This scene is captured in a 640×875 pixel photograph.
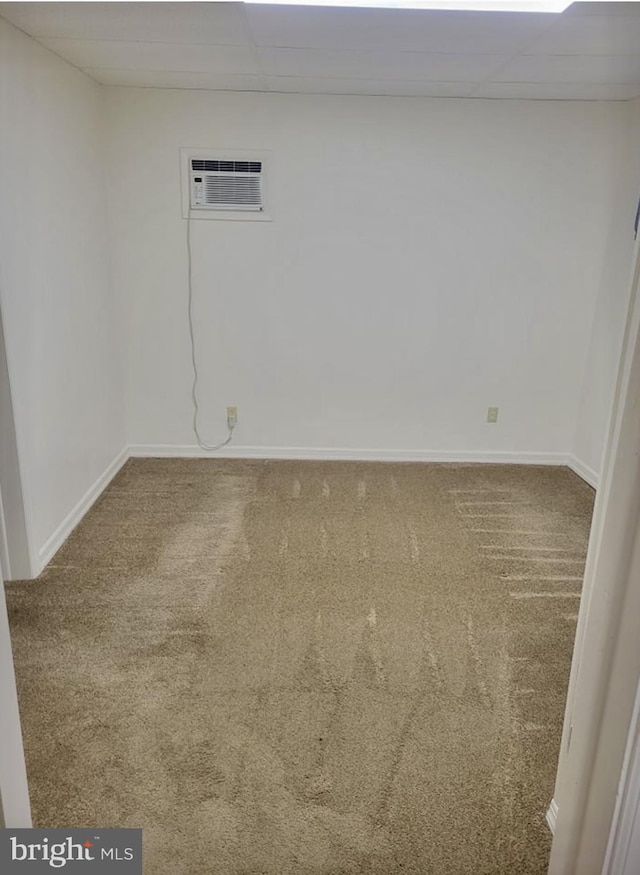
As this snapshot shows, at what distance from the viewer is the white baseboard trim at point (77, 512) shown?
2.89 meters

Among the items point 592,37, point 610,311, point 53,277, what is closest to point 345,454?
point 610,311

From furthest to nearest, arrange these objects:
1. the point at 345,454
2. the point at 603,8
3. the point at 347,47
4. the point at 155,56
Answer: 1. the point at 345,454
2. the point at 155,56
3. the point at 347,47
4. the point at 603,8

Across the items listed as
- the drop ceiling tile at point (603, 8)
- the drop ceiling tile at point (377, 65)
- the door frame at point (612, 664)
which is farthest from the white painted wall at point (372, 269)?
the door frame at point (612, 664)

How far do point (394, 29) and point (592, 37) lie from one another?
755 mm

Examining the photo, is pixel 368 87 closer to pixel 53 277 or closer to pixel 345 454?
pixel 53 277

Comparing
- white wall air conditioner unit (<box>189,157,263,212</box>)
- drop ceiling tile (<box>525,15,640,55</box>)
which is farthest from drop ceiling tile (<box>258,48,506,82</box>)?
white wall air conditioner unit (<box>189,157,263,212</box>)

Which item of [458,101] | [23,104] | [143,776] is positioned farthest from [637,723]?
[458,101]

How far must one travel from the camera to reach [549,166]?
376 centimetres

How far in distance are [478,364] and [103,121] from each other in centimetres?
273

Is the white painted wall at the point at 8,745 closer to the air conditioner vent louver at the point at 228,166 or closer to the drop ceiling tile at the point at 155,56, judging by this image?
the drop ceiling tile at the point at 155,56

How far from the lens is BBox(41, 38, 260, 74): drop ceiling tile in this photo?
269 centimetres

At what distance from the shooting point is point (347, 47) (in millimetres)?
2594

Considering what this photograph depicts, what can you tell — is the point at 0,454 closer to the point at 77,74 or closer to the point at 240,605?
→ the point at 240,605

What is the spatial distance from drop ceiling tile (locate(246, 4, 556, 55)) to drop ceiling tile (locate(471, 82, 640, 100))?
74 cm
